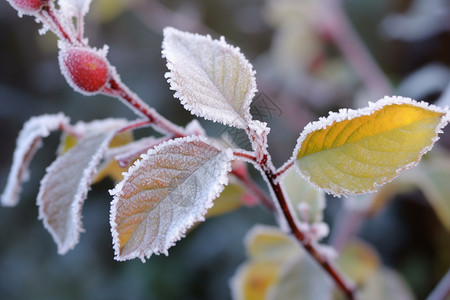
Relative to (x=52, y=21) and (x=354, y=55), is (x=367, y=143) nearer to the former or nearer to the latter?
(x=52, y=21)

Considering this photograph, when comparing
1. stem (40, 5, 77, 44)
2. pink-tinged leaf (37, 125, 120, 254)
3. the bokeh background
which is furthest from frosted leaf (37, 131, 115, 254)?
the bokeh background

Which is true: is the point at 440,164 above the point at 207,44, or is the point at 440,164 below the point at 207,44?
below

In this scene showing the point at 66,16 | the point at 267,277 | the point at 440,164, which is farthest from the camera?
the point at 440,164

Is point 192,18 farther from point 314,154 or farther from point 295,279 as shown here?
point 314,154

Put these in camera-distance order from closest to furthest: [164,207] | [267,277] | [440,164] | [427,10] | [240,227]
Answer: [164,207]
[267,277]
[440,164]
[427,10]
[240,227]

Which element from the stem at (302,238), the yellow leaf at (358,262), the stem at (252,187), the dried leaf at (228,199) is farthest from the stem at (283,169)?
the yellow leaf at (358,262)

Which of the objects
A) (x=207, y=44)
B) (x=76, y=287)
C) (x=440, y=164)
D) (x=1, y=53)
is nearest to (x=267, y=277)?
(x=440, y=164)

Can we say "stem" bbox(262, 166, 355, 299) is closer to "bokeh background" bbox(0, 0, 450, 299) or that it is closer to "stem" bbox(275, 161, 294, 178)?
"stem" bbox(275, 161, 294, 178)
